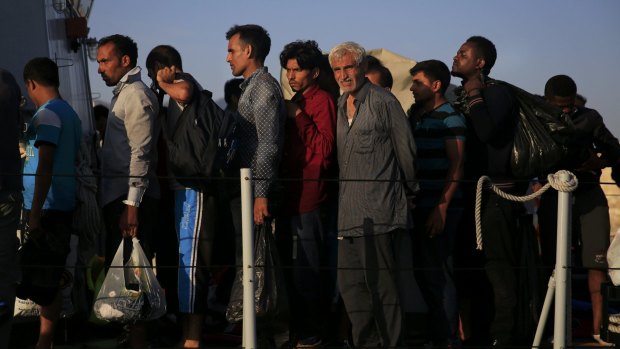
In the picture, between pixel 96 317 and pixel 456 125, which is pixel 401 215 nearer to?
pixel 456 125

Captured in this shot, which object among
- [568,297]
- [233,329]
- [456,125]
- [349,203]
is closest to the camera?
[568,297]

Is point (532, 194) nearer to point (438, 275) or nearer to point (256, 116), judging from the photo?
point (438, 275)

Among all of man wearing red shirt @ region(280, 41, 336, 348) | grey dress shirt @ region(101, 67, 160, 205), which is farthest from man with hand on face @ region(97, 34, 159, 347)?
man wearing red shirt @ region(280, 41, 336, 348)

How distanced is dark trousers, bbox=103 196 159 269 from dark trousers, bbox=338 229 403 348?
1.22m

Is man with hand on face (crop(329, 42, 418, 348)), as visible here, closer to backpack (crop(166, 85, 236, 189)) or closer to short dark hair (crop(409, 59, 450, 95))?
short dark hair (crop(409, 59, 450, 95))

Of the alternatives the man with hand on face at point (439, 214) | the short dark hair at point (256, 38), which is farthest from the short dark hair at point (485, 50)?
the short dark hair at point (256, 38)

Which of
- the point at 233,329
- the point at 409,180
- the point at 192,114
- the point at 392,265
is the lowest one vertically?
the point at 233,329

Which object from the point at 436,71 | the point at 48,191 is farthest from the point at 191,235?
the point at 436,71

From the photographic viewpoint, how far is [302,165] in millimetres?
7453

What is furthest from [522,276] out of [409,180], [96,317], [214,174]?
[96,317]

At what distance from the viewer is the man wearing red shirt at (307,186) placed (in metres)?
7.33

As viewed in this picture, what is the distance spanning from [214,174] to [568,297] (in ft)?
7.40

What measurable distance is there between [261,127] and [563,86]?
2.42 meters

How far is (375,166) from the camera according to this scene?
709 cm
